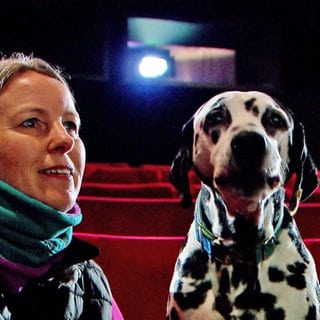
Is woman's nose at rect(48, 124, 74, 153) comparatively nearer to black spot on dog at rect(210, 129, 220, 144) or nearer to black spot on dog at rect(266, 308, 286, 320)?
black spot on dog at rect(210, 129, 220, 144)

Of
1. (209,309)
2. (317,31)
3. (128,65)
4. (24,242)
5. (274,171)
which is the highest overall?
(317,31)

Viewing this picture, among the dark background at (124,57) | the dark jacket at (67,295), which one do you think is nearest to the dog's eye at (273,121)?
the dark jacket at (67,295)

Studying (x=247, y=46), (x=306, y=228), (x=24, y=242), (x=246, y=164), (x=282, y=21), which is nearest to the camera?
(x=24, y=242)

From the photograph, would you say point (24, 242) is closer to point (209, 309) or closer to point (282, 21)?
point (209, 309)

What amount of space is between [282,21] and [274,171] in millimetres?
8162

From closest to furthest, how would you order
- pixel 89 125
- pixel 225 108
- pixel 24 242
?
pixel 24 242, pixel 225 108, pixel 89 125

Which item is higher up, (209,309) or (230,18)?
(230,18)

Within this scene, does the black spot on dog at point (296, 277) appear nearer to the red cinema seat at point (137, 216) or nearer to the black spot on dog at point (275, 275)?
the black spot on dog at point (275, 275)

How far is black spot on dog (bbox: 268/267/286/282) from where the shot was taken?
1.64 meters

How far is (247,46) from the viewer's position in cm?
1016

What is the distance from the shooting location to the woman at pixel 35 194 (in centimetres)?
130

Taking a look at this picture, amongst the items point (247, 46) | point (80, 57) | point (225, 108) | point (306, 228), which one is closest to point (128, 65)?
point (80, 57)

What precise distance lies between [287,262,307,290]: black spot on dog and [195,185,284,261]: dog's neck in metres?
0.08

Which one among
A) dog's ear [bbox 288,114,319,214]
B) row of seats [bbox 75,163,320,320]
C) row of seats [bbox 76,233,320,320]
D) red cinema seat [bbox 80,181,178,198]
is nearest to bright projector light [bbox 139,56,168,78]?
red cinema seat [bbox 80,181,178,198]
